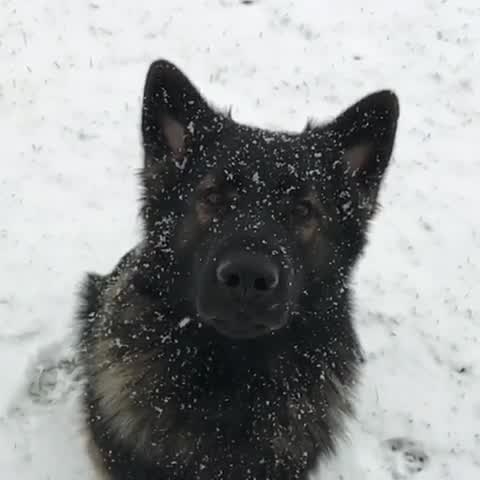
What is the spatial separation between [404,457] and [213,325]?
1.95 metres

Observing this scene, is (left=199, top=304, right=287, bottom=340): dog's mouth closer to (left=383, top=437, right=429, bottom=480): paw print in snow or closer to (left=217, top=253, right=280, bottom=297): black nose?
(left=217, top=253, right=280, bottom=297): black nose

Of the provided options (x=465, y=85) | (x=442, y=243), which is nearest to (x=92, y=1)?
(x=465, y=85)

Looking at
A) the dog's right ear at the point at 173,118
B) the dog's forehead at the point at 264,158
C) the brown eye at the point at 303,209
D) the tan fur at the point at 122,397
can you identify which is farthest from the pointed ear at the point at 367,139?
the tan fur at the point at 122,397

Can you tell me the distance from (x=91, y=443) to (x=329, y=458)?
1.36m

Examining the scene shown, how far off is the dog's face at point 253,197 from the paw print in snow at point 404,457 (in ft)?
4.95

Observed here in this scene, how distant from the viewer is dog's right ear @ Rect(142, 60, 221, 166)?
388 centimetres

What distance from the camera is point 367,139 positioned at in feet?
13.4

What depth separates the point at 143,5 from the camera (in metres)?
9.61

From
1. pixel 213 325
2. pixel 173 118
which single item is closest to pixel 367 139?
pixel 173 118

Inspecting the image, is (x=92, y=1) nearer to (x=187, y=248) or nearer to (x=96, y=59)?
(x=96, y=59)

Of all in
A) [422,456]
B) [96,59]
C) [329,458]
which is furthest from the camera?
[96,59]

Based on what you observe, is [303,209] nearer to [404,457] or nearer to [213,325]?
[213,325]

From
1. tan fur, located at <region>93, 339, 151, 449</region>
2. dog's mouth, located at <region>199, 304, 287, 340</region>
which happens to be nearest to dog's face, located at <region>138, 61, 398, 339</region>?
dog's mouth, located at <region>199, 304, 287, 340</region>

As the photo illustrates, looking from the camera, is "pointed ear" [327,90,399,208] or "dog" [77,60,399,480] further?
"pointed ear" [327,90,399,208]
